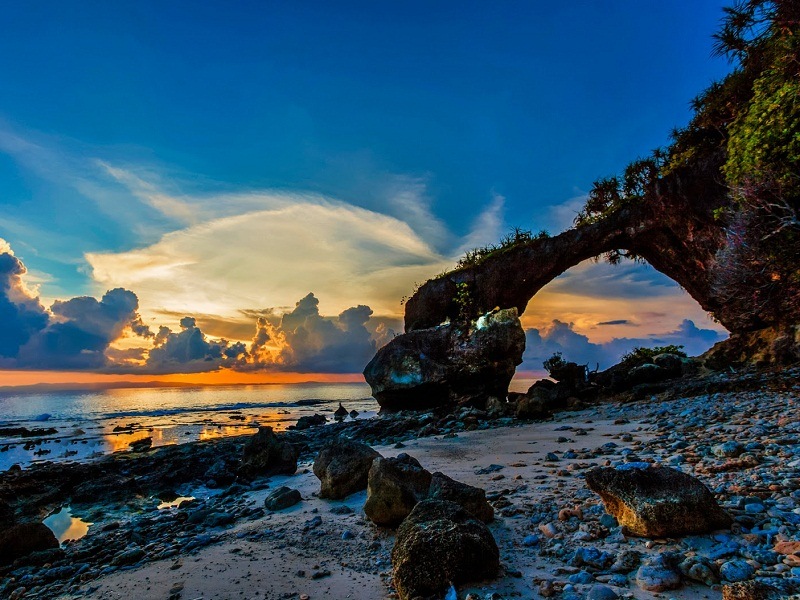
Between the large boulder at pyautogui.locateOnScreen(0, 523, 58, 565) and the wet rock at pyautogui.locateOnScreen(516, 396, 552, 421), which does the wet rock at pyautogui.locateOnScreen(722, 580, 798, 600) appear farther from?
the wet rock at pyautogui.locateOnScreen(516, 396, 552, 421)

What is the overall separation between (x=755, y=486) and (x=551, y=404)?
1288 cm

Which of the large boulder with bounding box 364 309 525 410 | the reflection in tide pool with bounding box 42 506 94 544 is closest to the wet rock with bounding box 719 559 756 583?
the reflection in tide pool with bounding box 42 506 94 544

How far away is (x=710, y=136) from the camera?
63.9 feet

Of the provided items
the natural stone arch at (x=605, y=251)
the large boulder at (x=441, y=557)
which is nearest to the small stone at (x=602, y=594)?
the large boulder at (x=441, y=557)

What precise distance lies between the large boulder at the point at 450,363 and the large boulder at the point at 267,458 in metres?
12.2

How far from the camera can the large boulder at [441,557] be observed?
3.70 metres

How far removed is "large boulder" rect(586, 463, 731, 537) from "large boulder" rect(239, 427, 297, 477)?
9635 millimetres

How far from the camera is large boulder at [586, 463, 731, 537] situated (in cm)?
390

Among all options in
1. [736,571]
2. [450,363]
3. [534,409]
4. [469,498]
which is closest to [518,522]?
[469,498]

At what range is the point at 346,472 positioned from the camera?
7.64 metres

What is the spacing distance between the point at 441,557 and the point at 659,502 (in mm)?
2164

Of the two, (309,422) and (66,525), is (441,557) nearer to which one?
(66,525)

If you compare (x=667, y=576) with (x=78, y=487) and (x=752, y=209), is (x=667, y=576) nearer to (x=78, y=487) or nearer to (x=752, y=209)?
(x=752, y=209)

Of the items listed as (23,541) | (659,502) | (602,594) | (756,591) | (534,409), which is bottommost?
(23,541)
